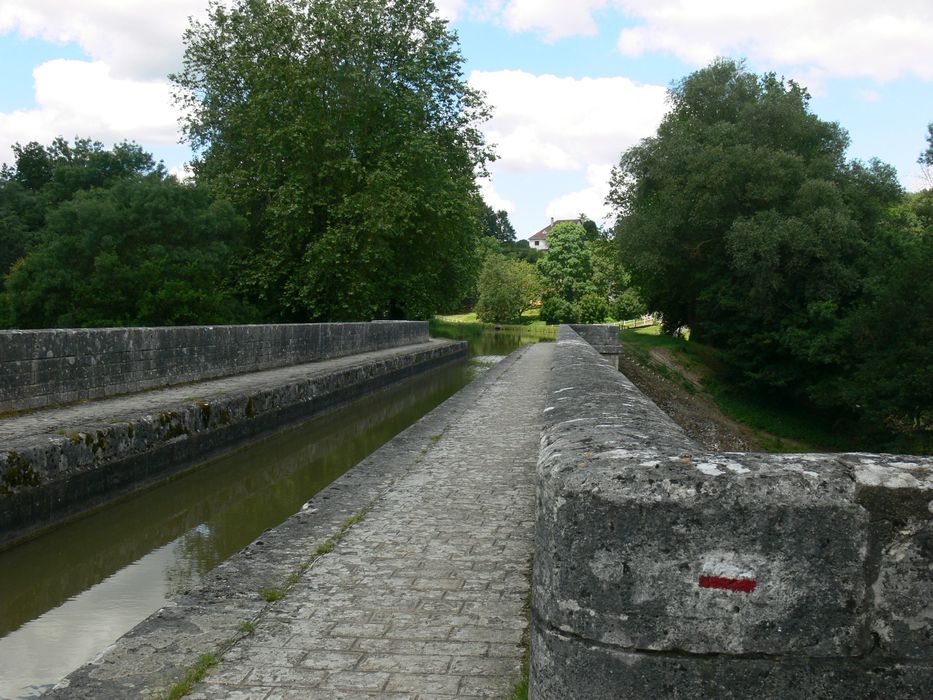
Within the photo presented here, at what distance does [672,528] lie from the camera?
193 centimetres

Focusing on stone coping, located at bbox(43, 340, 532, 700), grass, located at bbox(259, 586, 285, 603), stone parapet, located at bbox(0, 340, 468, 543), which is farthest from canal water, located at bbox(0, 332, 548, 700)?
grass, located at bbox(259, 586, 285, 603)

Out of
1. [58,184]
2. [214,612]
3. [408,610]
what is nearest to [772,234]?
[408,610]

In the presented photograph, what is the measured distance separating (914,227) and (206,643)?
3117cm

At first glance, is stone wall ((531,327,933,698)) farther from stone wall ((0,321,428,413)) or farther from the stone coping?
stone wall ((0,321,428,413))

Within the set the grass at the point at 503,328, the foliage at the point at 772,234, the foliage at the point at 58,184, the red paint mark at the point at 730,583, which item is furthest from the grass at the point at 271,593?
the grass at the point at 503,328

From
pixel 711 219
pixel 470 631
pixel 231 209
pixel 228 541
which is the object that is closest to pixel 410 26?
pixel 231 209

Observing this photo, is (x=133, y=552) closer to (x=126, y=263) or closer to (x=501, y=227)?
(x=126, y=263)

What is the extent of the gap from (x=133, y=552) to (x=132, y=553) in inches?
1.1

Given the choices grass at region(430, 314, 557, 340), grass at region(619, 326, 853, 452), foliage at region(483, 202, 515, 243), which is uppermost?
foliage at region(483, 202, 515, 243)

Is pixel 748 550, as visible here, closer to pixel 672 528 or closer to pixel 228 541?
pixel 672 528

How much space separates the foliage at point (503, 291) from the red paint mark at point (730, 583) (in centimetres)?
6566

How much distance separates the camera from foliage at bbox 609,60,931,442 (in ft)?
78.1

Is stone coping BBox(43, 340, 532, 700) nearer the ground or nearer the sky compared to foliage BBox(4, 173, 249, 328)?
nearer the ground

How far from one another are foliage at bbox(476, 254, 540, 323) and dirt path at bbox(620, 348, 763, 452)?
41.5 meters
